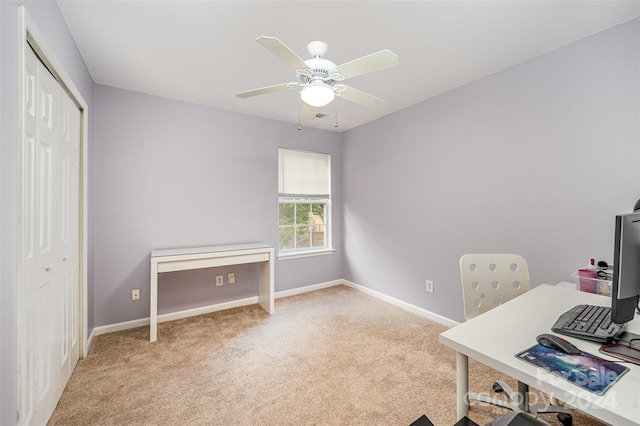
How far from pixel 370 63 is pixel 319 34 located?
65cm

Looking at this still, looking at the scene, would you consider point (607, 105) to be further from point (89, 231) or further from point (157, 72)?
point (89, 231)

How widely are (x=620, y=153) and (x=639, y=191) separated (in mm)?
281

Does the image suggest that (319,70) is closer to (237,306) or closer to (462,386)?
(462,386)

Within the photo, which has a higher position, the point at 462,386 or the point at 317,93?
the point at 317,93

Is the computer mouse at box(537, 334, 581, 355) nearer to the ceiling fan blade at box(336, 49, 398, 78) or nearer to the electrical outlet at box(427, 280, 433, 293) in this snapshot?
the ceiling fan blade at box(336, 49, 398, 78)

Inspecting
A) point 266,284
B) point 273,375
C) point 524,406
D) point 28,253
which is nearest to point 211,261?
point 266,284

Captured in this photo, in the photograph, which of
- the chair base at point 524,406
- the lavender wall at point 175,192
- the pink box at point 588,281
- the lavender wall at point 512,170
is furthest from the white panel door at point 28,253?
the lavender wall at point 512,170

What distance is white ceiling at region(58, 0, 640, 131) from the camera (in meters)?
1.73

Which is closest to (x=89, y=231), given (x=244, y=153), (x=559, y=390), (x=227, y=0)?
(x=244, y=153)

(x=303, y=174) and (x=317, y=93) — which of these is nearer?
(x=317, y=93)

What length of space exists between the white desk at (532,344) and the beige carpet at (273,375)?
0.79 metres

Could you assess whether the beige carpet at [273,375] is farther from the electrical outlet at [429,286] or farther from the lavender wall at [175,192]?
the lavender wall at [175,192]

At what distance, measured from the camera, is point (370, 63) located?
5.15ft

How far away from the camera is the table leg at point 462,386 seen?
104cm
